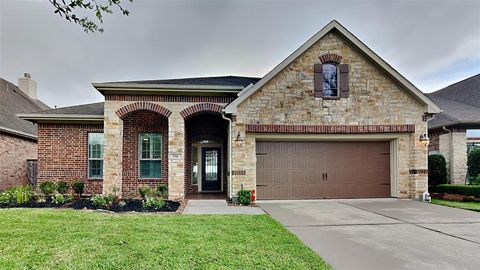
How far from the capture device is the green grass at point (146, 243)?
4.57m

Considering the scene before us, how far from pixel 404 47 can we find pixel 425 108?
6.94 metres

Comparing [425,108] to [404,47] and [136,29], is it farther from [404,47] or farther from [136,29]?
[136,29]

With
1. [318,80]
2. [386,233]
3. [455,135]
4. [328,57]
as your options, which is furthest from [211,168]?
[455,135]

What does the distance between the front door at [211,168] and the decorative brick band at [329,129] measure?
3981mm

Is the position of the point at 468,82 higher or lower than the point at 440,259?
higher

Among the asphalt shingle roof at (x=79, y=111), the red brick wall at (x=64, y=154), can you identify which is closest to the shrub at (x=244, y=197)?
the red brick wall at (x=64, y=154)

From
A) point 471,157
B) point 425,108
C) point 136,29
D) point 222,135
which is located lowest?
point 471,157

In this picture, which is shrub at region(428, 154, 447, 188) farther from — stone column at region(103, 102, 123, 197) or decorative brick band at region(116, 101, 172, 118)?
stone column at region(103, 102, 123, 197)

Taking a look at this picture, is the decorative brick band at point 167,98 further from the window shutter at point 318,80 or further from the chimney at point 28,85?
the chimney at point 28,85

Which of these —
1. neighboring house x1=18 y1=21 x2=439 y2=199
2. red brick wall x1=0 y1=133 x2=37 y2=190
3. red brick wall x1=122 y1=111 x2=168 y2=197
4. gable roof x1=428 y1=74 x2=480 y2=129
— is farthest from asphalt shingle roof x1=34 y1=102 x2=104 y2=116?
gable roof x1=428 y1=74 x2=480 y2=129

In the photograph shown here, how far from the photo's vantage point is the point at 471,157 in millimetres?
13789

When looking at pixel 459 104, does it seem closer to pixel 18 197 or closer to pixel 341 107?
pixel 341 107

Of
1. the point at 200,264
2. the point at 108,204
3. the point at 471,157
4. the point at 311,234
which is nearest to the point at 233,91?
the point at 108,204

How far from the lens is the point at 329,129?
1161cm
